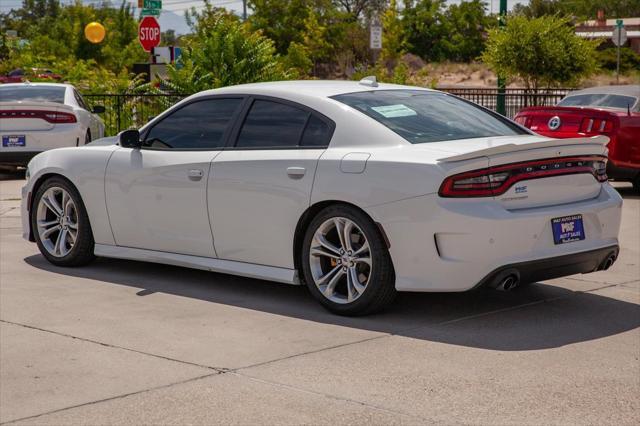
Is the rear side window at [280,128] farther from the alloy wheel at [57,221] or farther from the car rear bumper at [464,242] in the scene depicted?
the alloy wheel at [57,221]

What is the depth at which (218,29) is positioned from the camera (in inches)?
837

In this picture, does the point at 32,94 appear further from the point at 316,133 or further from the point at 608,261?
the point at 608,261

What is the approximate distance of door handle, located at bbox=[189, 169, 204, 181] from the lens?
799 centimetres

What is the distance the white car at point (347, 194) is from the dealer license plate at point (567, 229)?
0.01 metres

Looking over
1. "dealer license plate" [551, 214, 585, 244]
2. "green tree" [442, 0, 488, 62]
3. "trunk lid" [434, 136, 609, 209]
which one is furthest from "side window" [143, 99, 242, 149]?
"green tree" [442, 0, 488, 62]

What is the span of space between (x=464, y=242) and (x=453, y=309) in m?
0.90

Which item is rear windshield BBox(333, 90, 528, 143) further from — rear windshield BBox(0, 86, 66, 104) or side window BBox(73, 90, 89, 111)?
side window BBox(73, 90, 89, 111)

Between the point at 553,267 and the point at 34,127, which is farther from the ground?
the point at 34,127

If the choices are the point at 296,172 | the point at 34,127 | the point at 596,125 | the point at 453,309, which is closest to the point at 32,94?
the point at 34,127

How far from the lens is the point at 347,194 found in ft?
23.1

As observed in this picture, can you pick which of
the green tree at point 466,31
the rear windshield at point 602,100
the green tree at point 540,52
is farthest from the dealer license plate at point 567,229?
the green tree at point 466,31

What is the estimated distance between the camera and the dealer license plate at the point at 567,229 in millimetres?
6980

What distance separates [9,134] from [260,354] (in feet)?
37.2

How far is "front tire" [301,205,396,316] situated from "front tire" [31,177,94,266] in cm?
229
